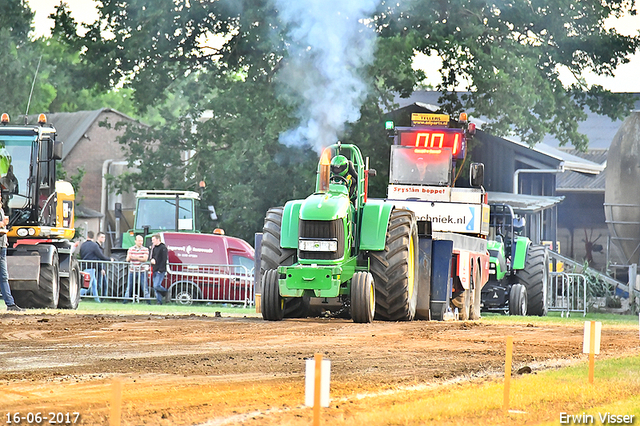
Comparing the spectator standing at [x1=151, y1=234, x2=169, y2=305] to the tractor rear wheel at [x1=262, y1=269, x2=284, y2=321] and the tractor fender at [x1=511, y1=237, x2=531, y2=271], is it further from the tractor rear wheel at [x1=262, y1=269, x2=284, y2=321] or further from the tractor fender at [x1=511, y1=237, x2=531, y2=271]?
the tractor rear wheel at [x1=262, y1=269, x2=284, y2=321]

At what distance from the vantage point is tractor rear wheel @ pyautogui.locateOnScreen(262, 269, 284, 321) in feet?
53.7

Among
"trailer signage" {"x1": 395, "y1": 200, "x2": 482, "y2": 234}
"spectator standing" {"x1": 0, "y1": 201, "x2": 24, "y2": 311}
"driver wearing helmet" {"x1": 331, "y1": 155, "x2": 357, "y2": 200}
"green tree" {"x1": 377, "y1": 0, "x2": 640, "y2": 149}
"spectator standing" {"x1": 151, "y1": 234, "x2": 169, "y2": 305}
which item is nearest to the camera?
"driver wearing helmet" {"x1": 331, "y1": 155, "x2": 357, "y2": 200}

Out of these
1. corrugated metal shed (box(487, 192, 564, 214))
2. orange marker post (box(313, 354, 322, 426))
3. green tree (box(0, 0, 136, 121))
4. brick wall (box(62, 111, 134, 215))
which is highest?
green tree (box(0, 0, 136, 121))

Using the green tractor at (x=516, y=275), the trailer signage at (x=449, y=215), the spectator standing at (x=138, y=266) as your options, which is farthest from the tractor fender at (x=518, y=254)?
the spectator standing at (x=138, y=266)

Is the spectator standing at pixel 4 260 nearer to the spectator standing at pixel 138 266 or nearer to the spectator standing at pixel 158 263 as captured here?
the spectator standing at pixel 158 263

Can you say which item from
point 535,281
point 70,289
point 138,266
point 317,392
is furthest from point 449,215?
point 317,392

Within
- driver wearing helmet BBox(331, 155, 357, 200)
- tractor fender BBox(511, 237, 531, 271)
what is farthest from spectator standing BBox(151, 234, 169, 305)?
driver wearing helmet BBox(331, 155, 357, 200)

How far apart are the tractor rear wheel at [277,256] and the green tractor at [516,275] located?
8.03 metres

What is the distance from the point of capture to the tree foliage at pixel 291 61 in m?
30.7

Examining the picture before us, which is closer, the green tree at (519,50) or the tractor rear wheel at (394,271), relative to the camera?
the tractor rear wheel at (394,271)

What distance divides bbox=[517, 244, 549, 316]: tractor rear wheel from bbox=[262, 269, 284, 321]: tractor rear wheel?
1009 centimetres

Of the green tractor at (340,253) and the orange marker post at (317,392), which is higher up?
the green tractor at (340,253)

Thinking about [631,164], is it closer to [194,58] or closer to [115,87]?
[194,58]

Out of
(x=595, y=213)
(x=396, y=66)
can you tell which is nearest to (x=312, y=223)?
(x=396, y=66)
